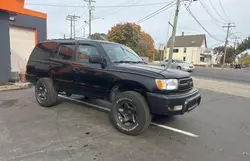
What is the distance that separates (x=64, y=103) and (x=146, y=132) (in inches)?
120

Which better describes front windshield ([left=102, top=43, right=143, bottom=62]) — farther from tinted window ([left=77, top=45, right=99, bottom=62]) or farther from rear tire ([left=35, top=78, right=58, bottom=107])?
rear tire ([left=35, top=78, right=58, bottom=107])

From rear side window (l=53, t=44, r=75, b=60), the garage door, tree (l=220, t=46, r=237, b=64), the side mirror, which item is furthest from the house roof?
the side mirror

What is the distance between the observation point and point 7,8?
7.71 m

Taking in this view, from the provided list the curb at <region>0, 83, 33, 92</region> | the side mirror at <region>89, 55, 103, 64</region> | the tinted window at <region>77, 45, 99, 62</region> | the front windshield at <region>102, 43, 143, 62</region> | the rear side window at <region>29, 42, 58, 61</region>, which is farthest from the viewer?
the curb at <region>0, 83, 33, 92</region>

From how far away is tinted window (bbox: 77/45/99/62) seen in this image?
4.64 m

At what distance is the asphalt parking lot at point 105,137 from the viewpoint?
10.1 ft

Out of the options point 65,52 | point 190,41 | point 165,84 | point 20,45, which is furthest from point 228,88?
point 190,41

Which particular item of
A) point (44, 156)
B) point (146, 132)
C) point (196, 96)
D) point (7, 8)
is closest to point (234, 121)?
point (196, 96)

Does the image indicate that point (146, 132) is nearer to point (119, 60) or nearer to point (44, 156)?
point (119, 60)

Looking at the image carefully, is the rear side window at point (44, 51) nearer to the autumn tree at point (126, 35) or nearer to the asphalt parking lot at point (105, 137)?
the asphalt parking lot at point (105, 137)

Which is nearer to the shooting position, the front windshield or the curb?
the front windshield

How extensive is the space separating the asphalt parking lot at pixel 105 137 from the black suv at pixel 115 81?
0.42 metres

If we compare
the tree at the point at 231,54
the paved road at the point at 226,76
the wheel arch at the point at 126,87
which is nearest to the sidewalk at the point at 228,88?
the paved road at the point at 226,76

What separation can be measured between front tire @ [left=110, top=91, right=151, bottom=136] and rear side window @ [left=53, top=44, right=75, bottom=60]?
6.06ft
